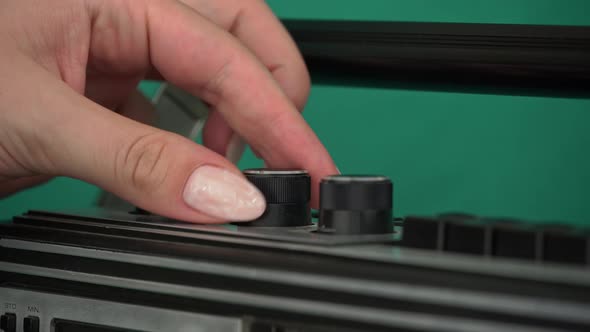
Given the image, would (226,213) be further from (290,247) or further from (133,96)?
(133,96)

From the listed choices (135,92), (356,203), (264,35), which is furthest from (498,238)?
(135,92)

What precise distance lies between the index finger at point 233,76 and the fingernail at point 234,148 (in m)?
0.14

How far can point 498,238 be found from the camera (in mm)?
491

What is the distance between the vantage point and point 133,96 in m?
1.08

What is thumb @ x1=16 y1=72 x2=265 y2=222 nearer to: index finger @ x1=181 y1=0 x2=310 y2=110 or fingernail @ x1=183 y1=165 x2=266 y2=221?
fingernail @ x1=183 y1=165 x2=266 y2=221

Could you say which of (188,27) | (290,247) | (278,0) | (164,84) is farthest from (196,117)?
(278,0)

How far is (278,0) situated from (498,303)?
129 centimetres

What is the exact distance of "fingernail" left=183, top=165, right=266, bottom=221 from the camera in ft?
2.11

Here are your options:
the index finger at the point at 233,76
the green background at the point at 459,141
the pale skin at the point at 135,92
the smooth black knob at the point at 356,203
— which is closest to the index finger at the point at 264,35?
the pale skin at the point at 135,92

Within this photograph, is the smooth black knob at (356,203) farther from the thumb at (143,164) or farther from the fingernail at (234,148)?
the fingernail at (234,148)

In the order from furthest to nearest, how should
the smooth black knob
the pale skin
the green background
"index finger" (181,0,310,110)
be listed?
the green background, "index finger" (181,0,310,110), the pale skin, the smooth black knob

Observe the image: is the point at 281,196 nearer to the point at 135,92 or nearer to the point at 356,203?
the point at 356,203

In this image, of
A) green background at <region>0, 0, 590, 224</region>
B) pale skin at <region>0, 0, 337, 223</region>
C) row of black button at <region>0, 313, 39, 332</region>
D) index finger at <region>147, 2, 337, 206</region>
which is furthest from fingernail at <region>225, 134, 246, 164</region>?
row of black button at <region>0, 313, 39, 332</region>

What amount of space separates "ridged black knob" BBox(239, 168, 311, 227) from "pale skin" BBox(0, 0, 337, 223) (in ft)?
0.08
